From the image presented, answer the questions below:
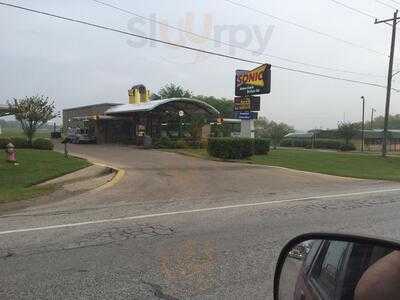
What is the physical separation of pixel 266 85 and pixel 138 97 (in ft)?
67.4

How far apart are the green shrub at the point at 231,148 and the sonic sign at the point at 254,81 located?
5.99 meters

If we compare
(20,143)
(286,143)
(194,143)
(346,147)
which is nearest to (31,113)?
(20,143)

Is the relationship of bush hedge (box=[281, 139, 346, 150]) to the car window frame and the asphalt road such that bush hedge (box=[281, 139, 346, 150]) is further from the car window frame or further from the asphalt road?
the car window frame

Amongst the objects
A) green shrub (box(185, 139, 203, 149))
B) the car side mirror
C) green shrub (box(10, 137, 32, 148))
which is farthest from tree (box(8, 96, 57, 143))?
the car side mirror

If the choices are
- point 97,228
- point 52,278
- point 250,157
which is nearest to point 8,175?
point 97,228

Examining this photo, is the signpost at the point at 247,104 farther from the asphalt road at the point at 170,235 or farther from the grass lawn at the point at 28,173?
the asphalt road at the point at 170,235

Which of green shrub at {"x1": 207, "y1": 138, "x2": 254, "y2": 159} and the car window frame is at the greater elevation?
the car window frame

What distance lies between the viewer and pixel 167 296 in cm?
555

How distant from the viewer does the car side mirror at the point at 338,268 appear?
1794 mm

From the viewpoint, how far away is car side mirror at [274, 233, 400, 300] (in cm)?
179

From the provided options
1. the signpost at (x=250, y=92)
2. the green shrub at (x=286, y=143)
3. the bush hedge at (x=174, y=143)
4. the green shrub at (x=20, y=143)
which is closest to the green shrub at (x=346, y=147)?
the green shrub at (x=286, y=143)

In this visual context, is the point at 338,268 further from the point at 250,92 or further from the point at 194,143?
the point at 194,143

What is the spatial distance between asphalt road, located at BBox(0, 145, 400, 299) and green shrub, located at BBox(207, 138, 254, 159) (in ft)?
43.3

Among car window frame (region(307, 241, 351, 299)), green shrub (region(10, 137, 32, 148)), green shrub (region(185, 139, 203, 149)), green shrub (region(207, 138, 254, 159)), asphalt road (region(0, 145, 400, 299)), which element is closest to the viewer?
car window frame (region(307, 241, 351, 299))
